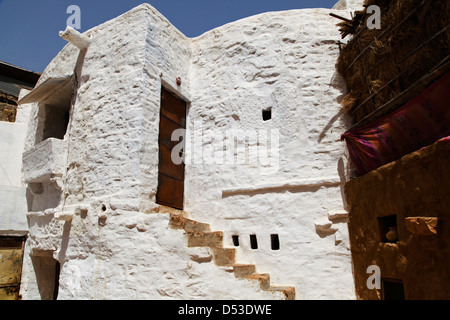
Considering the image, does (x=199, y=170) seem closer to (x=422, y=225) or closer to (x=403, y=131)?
(x=403, y=131)

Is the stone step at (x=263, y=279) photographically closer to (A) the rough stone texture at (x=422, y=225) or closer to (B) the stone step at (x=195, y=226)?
Result: (B) the stone step at (x=195, y=226)

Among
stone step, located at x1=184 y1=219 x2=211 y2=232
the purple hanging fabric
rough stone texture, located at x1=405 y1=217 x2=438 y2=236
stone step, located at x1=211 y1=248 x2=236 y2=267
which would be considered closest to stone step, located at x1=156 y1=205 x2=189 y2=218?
stone step, located at x1=184 y1=219 x2=211 y2=232

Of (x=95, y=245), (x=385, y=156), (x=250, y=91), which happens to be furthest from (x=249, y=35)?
(x=95, y=245)

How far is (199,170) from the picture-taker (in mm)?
5926

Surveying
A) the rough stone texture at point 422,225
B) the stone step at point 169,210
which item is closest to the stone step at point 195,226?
the stone step at point 169,210

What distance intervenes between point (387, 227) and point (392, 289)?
69 centimetres

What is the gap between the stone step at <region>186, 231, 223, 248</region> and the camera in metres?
4.50

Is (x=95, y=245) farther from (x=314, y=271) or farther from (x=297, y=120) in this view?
(x=297, y=120)

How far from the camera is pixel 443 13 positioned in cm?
350

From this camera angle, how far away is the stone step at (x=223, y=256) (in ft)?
14.9

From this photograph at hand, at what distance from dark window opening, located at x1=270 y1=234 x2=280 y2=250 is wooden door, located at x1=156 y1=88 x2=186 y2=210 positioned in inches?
65.4

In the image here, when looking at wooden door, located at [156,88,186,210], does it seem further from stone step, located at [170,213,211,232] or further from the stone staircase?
stone step, located at [170,213,211,232]

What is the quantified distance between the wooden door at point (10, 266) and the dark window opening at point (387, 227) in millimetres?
6416

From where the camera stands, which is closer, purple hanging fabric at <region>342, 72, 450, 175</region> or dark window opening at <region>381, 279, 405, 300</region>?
purple hanging fabric at <region>342, 72, 450, 175</region>
